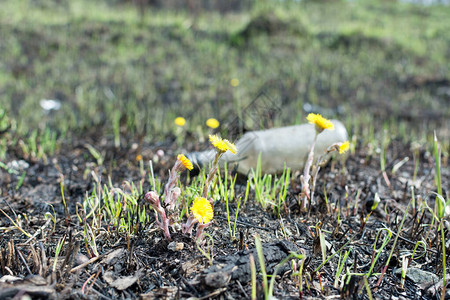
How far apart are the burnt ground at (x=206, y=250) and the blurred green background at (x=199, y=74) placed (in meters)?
1.09

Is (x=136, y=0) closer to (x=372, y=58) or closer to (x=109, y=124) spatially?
(x=372, y=58)

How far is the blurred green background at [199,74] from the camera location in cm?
404

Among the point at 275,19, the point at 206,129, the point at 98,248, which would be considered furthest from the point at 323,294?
the point at 275,19

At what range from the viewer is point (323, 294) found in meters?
1.32

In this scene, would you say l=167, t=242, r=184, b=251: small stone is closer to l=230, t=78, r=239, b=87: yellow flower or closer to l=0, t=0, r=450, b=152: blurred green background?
l=0, t=0, r=450, b=152: blurred green background

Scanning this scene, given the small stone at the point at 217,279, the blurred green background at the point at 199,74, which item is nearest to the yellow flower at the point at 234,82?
the blurred green background at the point at 199,74

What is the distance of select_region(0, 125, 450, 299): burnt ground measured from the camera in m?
1.27

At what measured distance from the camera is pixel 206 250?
4.89 ft

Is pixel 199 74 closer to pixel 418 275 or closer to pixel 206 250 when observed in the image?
pixel 206 250

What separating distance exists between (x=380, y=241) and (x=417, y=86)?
17.4ft

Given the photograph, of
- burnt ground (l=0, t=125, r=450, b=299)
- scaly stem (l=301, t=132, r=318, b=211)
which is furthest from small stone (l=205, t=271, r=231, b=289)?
scaly stem (l=301, t=132, r=318, b=211)

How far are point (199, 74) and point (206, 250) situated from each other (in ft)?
16.0

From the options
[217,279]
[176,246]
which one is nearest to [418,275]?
[217,279]

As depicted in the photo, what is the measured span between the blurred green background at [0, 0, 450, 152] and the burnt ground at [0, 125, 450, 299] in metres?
1.09
